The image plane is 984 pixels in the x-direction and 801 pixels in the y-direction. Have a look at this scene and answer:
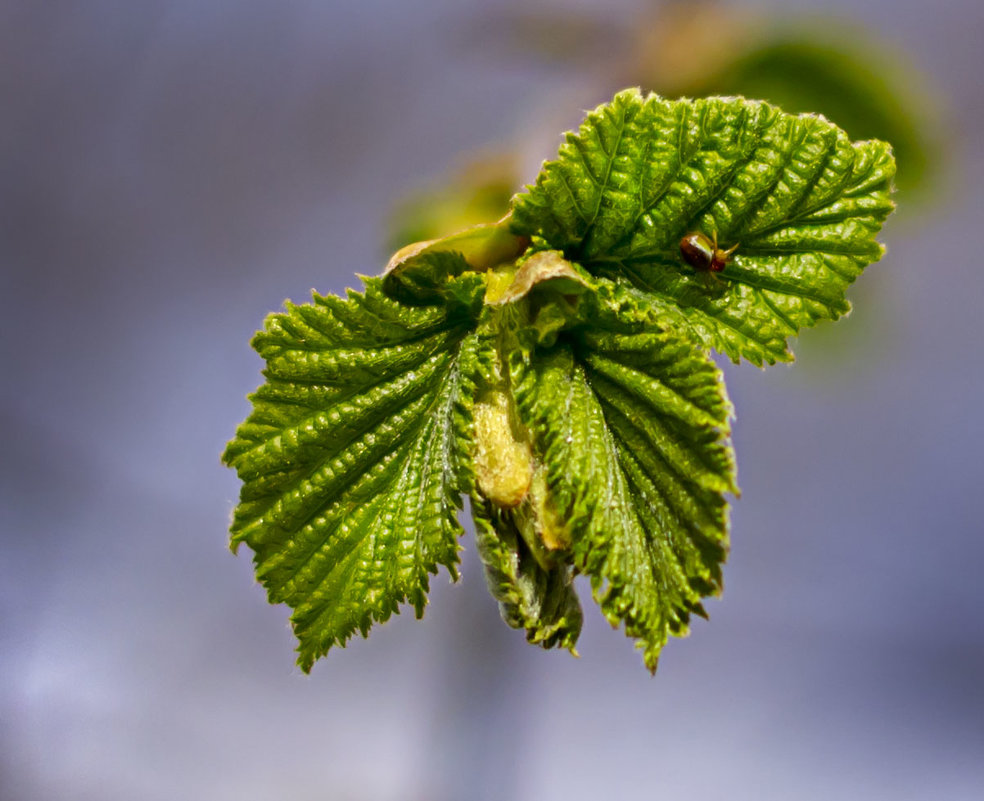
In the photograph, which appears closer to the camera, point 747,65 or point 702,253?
point 702,253

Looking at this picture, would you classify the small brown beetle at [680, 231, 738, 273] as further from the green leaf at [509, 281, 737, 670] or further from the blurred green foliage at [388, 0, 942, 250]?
the blurred green foliage at [388, 0, 942, 250]

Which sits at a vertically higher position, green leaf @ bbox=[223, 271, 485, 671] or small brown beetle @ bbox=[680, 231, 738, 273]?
small brown beetle @ bbox=[680, 231, 738, 273]

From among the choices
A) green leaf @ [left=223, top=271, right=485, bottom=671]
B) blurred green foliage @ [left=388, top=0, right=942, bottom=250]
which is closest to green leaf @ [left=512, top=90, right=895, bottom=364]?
green leaf @ [left=223, top=271, right=485, bottom=671]

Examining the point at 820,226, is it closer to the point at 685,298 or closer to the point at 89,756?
the point at 685,298

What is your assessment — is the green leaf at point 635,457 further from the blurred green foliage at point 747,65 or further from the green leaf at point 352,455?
the blurred green foliage at point 747,65

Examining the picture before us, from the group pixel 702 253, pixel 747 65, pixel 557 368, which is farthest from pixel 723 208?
pixel 747 65

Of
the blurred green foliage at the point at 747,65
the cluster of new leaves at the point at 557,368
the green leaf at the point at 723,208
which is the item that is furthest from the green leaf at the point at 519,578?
the blurred green foliage at the point at 747,65

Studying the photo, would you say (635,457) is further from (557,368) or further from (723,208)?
(723,208)
